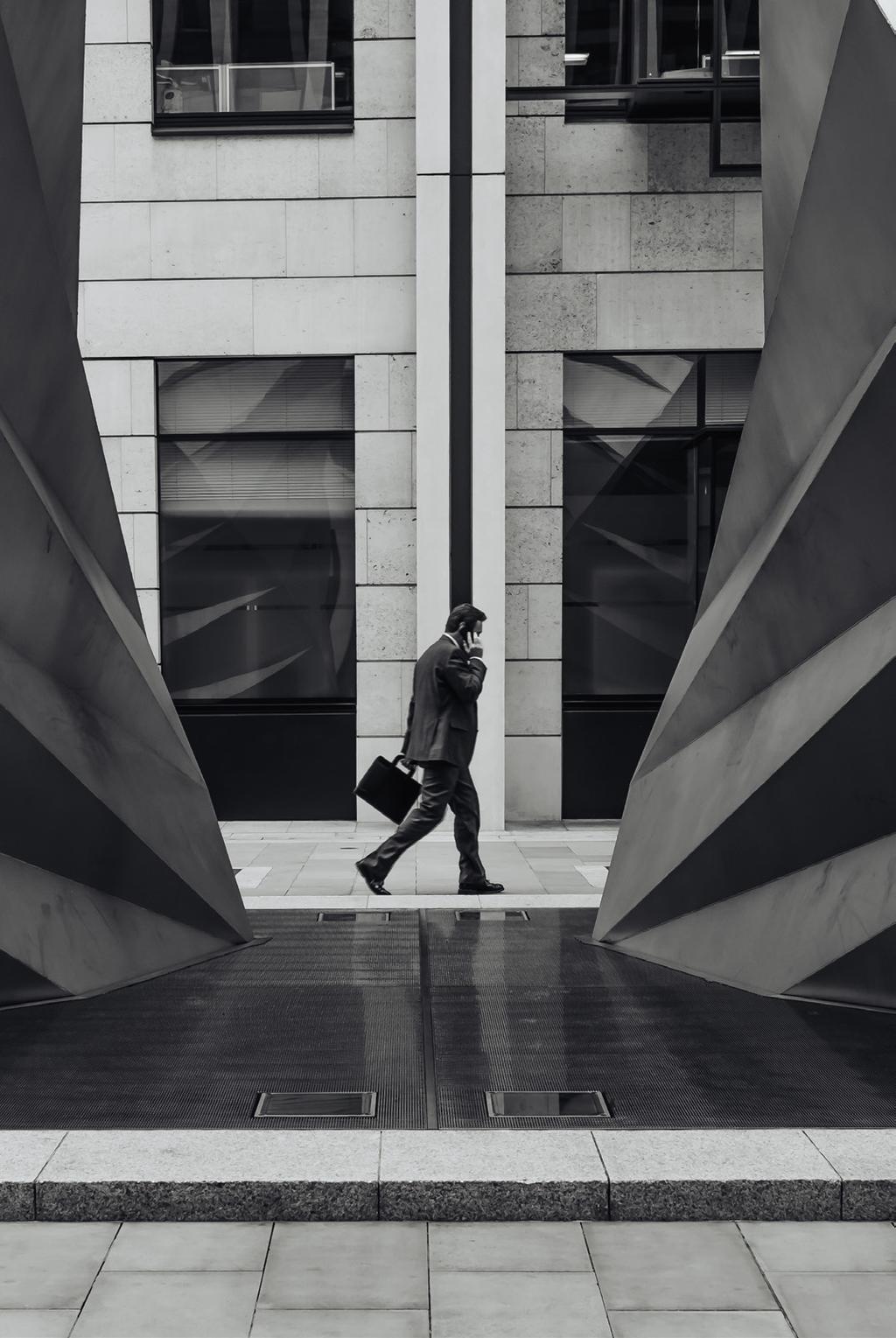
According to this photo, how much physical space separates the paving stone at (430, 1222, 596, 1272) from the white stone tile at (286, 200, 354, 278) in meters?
12.5

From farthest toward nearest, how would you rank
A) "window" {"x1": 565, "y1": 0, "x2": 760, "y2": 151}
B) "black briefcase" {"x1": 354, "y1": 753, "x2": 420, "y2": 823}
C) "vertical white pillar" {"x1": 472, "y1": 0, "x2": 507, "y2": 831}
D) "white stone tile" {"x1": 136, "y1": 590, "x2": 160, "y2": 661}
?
"white stone tile" {"x1": 136, "y1": 590, "x2": 160, "y2": 661} → "window" {"x1": 565, "y1": 0, "x2": 760, "y2": 151} → "vertical white pillar" {"x1": 472, "y1": 0, "x2": 507, "y2": 831} → "black briefcase" {"x1": 354, "y1": 753, "x2": 420, "y2": 823}

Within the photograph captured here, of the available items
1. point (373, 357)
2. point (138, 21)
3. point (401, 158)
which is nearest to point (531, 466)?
point (373, 357)

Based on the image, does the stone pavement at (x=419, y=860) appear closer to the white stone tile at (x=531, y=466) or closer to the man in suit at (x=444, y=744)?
the man in suit at (x=444, y=744)

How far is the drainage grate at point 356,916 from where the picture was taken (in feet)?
29.8

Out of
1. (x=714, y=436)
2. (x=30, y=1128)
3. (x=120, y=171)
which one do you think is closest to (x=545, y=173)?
(x=714, y=436)

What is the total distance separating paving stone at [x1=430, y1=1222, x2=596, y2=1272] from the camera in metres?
3.98

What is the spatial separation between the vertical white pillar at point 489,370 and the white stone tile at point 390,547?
1.06m

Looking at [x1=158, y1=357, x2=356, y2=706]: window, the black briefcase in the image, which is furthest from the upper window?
the black briefcase

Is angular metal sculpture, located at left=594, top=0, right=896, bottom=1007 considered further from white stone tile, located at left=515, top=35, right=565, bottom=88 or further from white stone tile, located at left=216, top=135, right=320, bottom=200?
white stone tile, located at left=216, top=135, right=320, bottom=200

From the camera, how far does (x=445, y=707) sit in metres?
10.2

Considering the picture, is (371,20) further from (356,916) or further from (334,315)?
(356,916)

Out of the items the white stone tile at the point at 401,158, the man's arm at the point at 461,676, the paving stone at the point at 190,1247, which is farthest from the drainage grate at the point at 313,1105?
the white stone tile at the point at 401,158

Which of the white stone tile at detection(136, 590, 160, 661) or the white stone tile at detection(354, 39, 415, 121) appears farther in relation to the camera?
the white stone tile at detection(136, 590, 160, 661)

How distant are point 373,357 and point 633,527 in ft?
11.3
